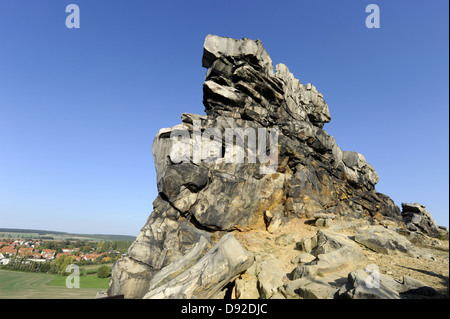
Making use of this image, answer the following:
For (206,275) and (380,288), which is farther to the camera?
(206,275)

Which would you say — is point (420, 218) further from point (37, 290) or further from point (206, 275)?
point (37, 290)

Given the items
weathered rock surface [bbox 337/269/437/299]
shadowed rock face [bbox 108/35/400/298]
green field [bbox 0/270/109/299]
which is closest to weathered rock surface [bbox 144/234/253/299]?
shadowed rock face [bbox 108/35/400/298]

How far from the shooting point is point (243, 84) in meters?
29.2

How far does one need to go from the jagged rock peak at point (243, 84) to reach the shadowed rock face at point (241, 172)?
0.48 ft

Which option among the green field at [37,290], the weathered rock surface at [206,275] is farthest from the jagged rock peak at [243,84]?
the green field at [37,290]

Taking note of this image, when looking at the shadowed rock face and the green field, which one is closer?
the shadowed rock face

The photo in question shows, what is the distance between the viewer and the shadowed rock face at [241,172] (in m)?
19.4

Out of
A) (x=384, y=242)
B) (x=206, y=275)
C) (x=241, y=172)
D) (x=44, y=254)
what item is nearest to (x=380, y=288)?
(x=384, y=242)

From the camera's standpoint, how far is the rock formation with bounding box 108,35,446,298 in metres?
14.7

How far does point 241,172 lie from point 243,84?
13.3 meters

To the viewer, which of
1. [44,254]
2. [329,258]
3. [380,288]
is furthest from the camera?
[44,254]

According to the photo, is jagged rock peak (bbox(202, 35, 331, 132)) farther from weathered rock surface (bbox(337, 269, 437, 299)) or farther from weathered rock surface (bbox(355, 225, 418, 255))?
weathered rock surface (bbox(337, 269, 437, 299))

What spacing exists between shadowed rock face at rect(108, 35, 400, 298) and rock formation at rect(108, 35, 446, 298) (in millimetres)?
121
